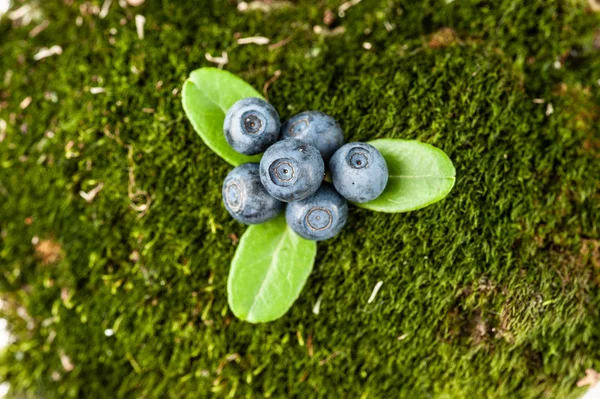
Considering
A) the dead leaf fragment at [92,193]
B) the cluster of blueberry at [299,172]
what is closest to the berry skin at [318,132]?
the cluster of blueberry at [299,172]

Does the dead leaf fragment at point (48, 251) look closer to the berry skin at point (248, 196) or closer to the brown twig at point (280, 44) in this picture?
the berry skin at point (248, 196)

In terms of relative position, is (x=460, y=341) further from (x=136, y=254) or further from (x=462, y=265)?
(x=136, y=254)

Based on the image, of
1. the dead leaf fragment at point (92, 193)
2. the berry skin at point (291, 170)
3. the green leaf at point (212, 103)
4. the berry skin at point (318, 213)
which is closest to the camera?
the berry skin at point (291, 170)

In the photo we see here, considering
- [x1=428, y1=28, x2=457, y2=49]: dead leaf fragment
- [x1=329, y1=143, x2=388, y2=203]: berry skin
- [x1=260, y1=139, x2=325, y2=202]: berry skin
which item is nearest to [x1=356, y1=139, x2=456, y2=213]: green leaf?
[x1=329, y1=143, x2=388, y2=203]: berry skin

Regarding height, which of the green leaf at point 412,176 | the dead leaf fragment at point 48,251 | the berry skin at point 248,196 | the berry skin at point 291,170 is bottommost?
the dead leaf fragment at point 48,251

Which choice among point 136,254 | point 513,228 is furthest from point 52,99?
point 513,228

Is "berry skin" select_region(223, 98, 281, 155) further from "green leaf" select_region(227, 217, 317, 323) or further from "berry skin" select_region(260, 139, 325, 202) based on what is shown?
"green leaf" select_region(227, 217, 317, 323)
